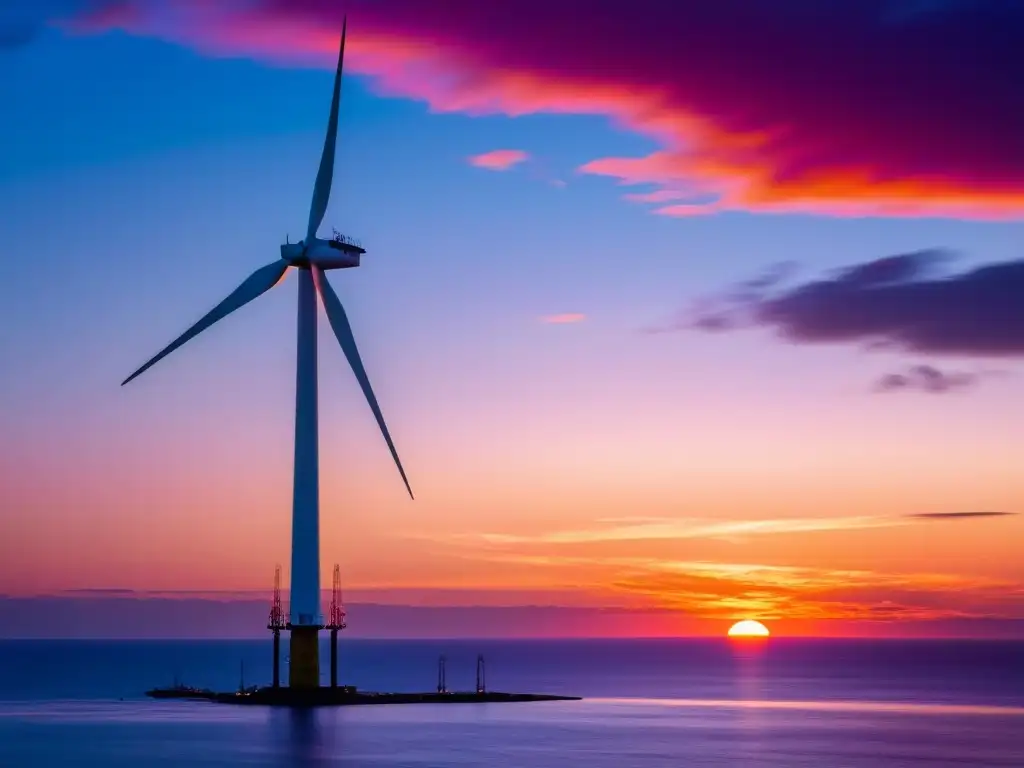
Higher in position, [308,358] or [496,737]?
[308,358]

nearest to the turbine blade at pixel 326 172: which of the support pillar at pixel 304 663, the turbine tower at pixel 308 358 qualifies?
the turbine tower at pixel 308 358

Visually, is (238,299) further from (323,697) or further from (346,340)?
(323,697)

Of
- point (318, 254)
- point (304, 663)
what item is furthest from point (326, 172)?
point (304, 663)

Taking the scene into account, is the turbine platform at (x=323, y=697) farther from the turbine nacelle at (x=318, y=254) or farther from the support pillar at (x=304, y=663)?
the turbine nacelle at (x=318, y=254)

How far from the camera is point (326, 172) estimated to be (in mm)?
113688

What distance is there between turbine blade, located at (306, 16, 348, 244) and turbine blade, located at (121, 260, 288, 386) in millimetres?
3467

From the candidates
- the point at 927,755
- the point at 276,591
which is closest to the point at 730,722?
the point at 927,755

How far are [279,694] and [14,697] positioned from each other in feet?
272

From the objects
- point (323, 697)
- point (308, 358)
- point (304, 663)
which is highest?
point (308, 358)

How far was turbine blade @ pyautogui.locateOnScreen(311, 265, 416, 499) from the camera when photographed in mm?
107938

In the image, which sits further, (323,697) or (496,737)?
(496,737)

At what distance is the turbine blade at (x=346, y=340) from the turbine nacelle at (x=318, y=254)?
27.7 inches

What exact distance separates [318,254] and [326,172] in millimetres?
6858

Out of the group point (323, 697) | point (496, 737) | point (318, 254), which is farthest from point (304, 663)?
point (318, 254)
